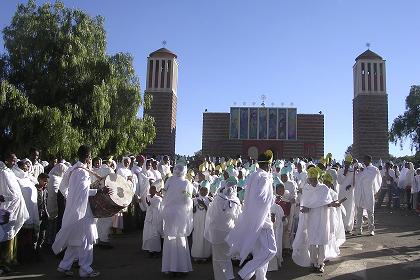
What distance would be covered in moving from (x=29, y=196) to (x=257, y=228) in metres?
4.07

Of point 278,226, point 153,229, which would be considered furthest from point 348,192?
point 153,229

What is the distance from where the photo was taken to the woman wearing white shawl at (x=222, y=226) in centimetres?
667

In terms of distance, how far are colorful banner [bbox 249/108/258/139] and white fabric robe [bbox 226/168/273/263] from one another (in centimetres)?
4034

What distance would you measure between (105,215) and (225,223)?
1947 millimetres

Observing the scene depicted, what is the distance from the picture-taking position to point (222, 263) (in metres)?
6.68

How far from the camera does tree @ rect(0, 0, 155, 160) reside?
18062 mm

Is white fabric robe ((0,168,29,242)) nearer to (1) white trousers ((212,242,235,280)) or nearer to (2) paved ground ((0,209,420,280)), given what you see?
(2) paved ground ((0,209,420,280))

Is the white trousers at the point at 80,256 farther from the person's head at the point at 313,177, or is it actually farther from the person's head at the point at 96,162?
the person's head at the point at 313,177

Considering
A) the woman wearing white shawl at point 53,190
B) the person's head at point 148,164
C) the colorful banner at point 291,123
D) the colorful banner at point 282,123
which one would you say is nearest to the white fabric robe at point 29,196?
the woman wearing white shawl at point 53,190

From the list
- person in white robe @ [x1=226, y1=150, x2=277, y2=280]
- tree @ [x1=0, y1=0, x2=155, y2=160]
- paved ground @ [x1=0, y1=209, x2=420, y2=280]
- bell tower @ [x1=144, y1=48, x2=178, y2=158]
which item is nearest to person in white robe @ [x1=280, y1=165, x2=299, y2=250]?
paved ground @ [x1=0, y1=209, x2=420, y2=280]

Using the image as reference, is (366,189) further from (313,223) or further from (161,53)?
(161,53)

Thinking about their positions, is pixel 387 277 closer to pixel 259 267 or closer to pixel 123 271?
pixel 259 267

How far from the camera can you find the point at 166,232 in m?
7.09

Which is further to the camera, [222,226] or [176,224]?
[176,224]
